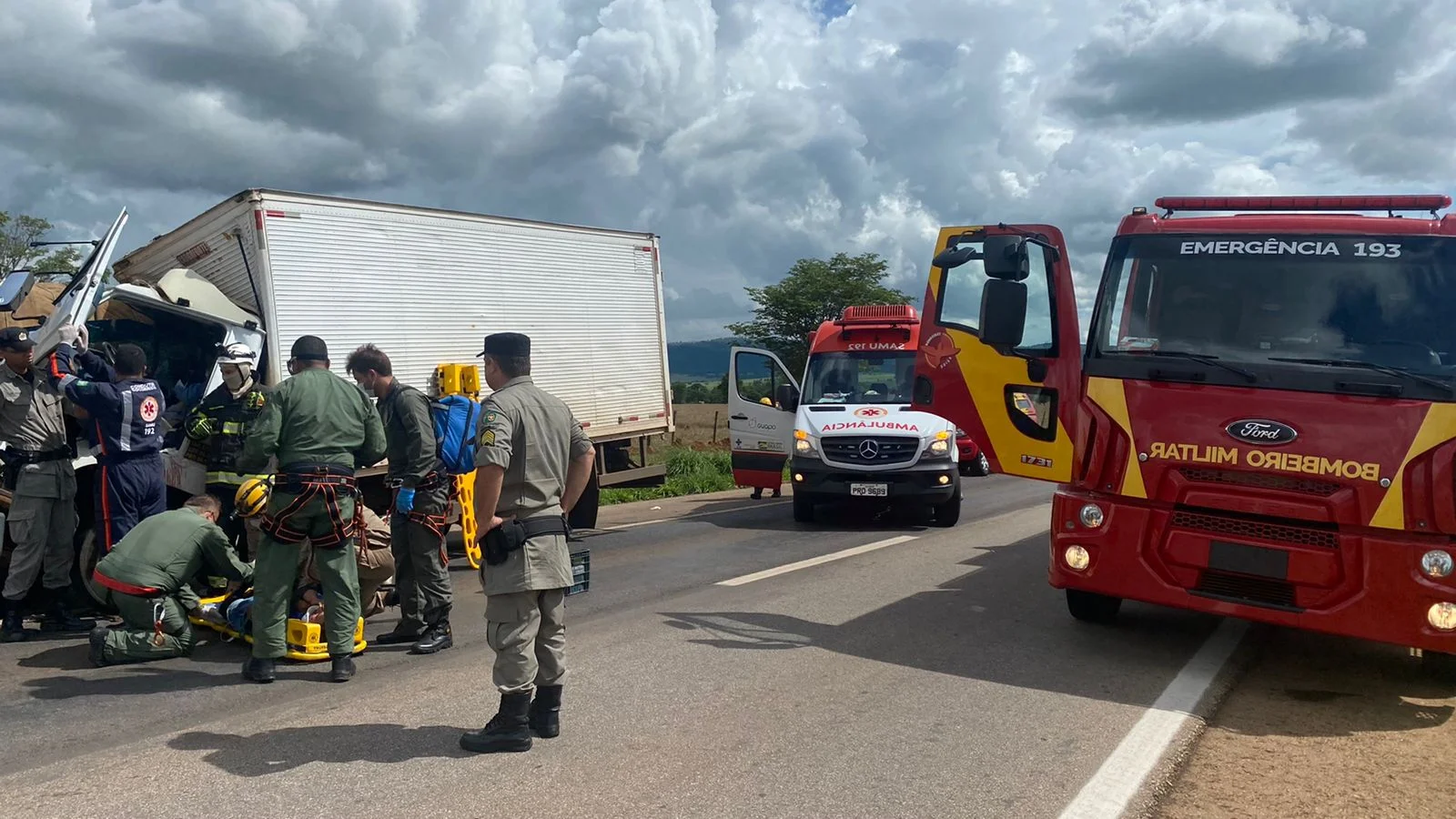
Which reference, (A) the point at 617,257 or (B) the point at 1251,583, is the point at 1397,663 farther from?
(A) the point at 617,257

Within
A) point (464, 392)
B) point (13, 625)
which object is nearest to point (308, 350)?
point (464, 392)

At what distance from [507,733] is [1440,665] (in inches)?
199

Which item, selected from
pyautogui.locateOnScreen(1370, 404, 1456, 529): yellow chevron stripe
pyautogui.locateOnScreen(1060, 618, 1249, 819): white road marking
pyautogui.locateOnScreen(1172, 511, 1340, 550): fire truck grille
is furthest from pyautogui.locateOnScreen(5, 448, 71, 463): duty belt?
pyautogui.locateOnScreen(1370, 404, 1456, 529): yellow chevron stripe

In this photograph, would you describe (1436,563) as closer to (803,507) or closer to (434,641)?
(434,641)

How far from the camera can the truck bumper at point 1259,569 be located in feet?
16.8

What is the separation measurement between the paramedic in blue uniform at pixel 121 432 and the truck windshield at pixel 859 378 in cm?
760

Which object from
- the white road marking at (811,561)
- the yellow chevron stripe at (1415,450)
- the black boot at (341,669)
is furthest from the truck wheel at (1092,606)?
the black boot at (341,669)

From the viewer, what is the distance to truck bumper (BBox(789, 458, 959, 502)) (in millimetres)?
11789

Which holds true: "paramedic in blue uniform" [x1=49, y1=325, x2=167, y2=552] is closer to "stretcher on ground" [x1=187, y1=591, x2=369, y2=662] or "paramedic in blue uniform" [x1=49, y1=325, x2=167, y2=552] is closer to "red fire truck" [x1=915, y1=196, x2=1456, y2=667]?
"stretcher on ground" [x1=187, y1=591, x2=369, y2=662]

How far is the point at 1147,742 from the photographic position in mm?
4668

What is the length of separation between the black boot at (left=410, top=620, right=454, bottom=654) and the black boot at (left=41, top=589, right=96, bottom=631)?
7.69ft

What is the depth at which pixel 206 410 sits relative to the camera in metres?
7.34

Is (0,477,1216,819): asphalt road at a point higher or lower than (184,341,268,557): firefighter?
lower

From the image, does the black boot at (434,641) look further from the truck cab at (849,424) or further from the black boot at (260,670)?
the truck cab at (849,424)
